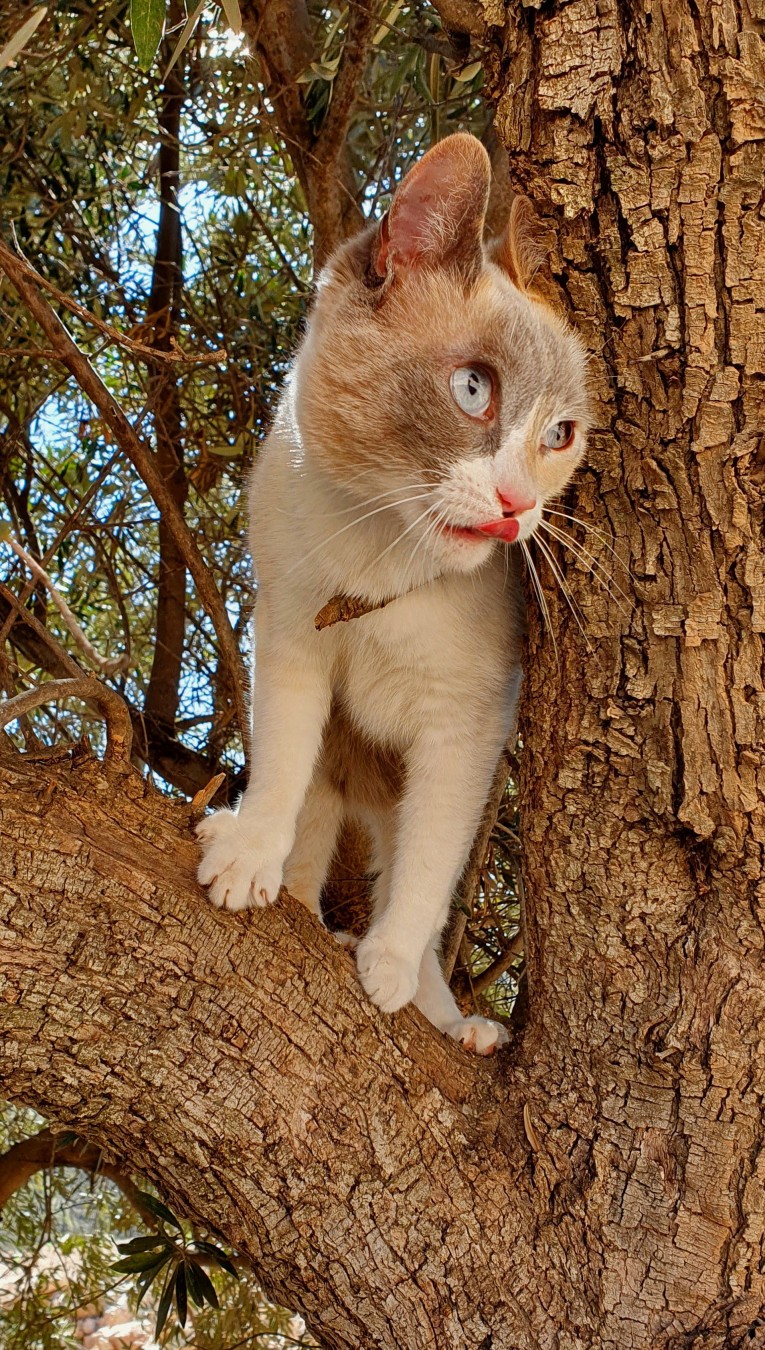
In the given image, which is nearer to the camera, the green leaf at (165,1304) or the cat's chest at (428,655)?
the cat's chest at (428,655)

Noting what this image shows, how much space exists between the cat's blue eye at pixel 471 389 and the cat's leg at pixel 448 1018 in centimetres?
93

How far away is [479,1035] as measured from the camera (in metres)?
1.98

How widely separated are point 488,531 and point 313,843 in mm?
842

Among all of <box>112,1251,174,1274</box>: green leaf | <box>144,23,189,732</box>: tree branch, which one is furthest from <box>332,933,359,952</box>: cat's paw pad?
<box>144,23,189,732</box>: tree branch

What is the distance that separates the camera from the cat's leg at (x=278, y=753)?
1.79 metres

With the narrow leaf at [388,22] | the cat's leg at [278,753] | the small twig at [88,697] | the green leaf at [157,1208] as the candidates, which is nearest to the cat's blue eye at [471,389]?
the cat's leg at [278,753]

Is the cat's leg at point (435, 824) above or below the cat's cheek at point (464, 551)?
below

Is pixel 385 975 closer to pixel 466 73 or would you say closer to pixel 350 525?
pixel 350 525

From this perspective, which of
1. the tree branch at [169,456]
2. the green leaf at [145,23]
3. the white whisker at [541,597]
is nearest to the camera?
the green leaf at [145,23]

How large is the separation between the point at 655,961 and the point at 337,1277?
0.58 metres

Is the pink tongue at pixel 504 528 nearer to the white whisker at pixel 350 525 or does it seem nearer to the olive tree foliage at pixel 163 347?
the white whisker at pixel 350 525

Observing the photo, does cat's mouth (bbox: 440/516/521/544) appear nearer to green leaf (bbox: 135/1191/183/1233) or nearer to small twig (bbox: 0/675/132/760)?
small twig (bbox: 0/675/132/760)

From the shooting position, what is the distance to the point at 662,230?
1.49m

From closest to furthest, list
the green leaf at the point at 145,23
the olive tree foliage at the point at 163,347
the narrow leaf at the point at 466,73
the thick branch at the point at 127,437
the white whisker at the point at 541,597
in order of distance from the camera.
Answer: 1. the green leaf at the point at 145,23
2. the white whisker at the point at 541,597
3. the thick branch at the point at 127,437
4. the narrow leaf at the point at 466,73
5. the olive tree foliage at the point at 163,347
